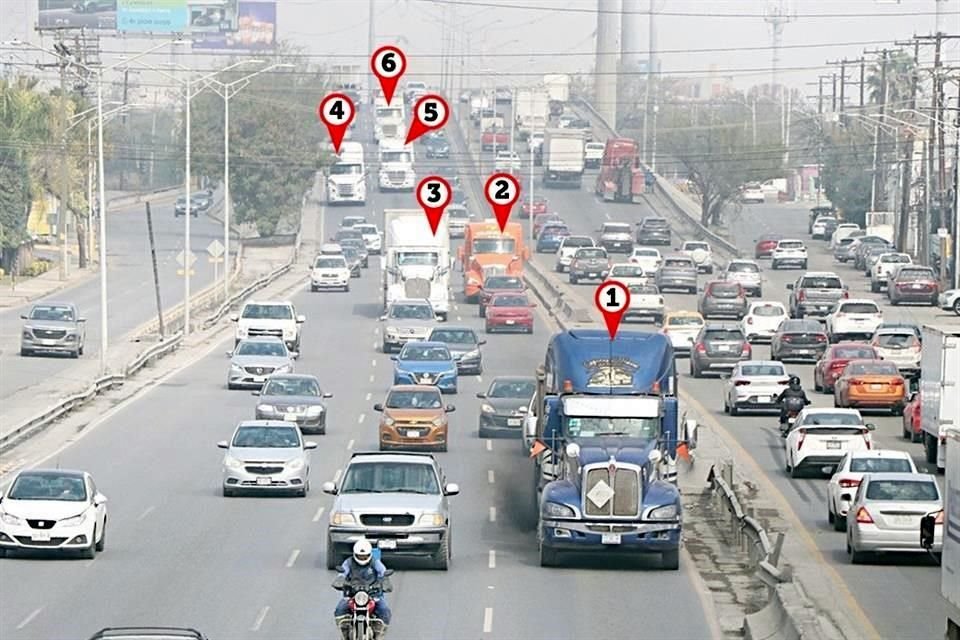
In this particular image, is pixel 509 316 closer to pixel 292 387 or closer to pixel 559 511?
pixel 292 387

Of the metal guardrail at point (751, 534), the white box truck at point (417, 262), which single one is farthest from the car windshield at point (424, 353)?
the white box truck at point (417, 262)

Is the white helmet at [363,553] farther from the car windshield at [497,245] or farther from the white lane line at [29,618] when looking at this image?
the car windshield at [497,245]

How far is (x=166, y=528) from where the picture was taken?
120 ft

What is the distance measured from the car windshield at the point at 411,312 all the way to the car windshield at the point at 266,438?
31046 mm

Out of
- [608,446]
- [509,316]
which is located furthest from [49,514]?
[509,316]

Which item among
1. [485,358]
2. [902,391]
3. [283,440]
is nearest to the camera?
[283,440]

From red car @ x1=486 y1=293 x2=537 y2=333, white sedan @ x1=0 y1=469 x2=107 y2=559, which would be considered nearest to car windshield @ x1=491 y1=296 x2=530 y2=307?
red car @ x1=486 y1=293 x2=537 y2=333

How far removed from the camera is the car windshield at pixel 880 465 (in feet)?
120

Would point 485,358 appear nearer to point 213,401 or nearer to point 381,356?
point 381,356

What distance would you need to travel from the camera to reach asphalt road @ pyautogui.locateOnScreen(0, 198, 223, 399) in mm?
67500

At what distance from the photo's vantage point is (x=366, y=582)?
21.7 m

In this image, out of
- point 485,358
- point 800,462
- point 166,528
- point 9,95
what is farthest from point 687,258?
point 166,528

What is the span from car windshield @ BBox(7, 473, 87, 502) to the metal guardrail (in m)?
9.98

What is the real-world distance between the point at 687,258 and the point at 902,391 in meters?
41.8
